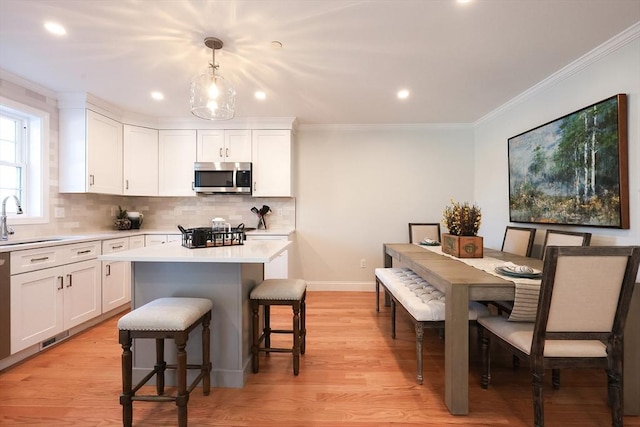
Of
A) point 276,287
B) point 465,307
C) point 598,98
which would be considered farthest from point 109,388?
point 598,98

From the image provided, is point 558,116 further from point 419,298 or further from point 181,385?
point 181,385

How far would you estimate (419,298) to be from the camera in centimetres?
215

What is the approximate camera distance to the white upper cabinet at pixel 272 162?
3.94m

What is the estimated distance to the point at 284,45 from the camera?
2.21m

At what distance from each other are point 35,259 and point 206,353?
1.75 meters

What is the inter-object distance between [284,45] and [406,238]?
3.01m

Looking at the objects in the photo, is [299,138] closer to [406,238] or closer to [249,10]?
[406,238]

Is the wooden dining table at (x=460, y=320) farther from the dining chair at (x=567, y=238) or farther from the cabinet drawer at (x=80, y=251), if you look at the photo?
the cabinet drawer at (x=80, y=251)

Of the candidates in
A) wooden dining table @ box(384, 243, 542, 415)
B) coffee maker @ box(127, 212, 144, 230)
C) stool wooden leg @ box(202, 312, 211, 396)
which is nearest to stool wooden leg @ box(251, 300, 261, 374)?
stool wooden leg @ box(202, 312, 211, 396)

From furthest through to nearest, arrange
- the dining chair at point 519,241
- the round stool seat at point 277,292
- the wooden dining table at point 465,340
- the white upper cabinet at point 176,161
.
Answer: the white upper cabinet at point 176,161, the dining chair at point 519,241, the round stool seat at point 277,292, the wooden dining table at point 465,340

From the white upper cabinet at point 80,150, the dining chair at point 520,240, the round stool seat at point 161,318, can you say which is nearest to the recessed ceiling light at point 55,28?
the white upper cabinet at point 80,150

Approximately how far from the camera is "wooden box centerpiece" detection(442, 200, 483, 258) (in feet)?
7.98

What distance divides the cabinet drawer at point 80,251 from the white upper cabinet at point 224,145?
162 cm

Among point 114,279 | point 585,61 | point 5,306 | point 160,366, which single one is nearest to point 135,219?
point 114,279
